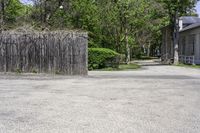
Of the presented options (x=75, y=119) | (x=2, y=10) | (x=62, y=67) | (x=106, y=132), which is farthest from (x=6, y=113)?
(x=2, y=10)

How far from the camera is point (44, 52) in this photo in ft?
75.5

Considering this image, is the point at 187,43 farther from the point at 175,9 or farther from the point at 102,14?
the point at 102,14

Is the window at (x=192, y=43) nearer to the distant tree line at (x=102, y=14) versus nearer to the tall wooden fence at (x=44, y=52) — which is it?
the distant tree line at (x=102, y=14)

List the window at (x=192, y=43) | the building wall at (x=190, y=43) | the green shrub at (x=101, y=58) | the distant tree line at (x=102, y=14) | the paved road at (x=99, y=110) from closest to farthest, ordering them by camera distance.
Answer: the paved road at (x=99, y=110) → the green shrub at (x=101, y=58) → the distant tree line at (x=102, y=14) → the building wall at (x=190, y=43) → the window at (x=192, y=43)

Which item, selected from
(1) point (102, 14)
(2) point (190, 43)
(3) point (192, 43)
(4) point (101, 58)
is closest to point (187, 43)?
(2) point (190, 43)

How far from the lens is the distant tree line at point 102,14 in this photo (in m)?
37.8

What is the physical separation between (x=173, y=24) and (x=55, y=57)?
82.4 feet

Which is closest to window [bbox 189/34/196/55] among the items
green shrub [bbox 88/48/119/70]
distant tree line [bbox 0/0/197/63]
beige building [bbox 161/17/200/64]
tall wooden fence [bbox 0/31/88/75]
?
beige building [bbox 161/17/200/64]

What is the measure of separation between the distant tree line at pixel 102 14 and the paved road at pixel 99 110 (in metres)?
22.8

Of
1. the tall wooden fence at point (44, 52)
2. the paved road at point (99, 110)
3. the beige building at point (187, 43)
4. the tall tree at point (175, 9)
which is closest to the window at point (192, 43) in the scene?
the beige building at point (187, 43)

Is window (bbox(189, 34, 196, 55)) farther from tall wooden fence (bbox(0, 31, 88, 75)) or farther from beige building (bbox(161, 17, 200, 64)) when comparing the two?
tall wooden fence (bbox(0, 31, 88, 75))

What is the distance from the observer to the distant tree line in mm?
37812

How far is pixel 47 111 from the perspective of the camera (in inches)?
402

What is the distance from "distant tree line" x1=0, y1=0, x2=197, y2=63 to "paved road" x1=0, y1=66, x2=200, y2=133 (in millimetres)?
22804
